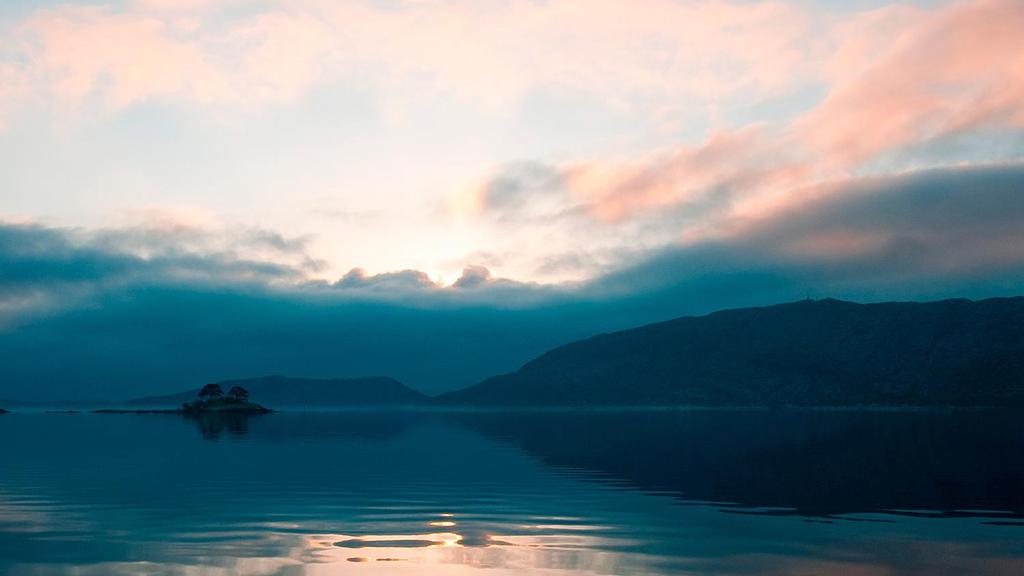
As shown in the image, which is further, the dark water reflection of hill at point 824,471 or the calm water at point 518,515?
the dark water reflection of hill at point 824,471

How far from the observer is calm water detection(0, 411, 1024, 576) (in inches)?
1210

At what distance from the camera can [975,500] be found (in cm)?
4712

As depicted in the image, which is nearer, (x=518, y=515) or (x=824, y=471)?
(x=518, y=515)

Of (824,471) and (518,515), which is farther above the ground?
(518,515)

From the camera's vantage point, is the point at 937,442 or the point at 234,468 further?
the point at 937,442

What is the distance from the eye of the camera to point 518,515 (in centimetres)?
4284

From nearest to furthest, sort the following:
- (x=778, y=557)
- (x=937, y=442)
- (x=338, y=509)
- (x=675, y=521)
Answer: (x=778, y=557) < (x=675, y=521) < (x=338, y=509) < (x=937, y=442)

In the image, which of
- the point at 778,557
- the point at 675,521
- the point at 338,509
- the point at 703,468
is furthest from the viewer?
the point at 703,468

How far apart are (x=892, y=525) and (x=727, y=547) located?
1028 centimetres

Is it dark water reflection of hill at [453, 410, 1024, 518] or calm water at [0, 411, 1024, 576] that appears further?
dark water reflection of hill at [453, 410, 1024, 518]

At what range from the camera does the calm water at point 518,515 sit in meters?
30.7

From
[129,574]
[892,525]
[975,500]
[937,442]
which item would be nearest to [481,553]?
[129,574]

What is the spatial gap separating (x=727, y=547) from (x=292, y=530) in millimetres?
18803

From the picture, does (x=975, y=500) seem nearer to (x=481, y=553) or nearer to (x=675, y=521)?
(x=675, y=521)
